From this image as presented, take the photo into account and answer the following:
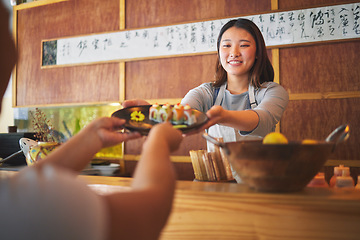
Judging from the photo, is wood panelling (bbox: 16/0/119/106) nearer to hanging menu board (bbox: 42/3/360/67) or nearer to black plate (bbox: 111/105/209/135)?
hanging menu board (bbox: 42/3/360/67)

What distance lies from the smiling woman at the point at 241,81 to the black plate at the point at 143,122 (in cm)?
44

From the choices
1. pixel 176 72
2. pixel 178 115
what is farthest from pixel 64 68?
pixel 178 115

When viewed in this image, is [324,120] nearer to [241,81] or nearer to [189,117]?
[241,81]

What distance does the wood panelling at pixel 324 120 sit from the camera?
9.48ft

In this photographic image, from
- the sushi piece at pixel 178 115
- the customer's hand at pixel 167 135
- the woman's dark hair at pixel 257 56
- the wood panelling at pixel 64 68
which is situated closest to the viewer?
the customer's hand at pixel 167 135

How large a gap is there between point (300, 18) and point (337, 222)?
2578mm

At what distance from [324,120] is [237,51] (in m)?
1.54

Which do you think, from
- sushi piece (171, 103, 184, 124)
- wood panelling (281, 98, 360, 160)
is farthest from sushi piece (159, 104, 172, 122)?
wood panelling (281, 98, 360, 160)

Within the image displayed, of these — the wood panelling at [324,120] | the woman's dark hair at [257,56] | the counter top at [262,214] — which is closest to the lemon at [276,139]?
the counter top at [262,214]

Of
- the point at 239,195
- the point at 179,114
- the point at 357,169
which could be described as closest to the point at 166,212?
the point at 239,195

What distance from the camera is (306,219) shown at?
855 mm

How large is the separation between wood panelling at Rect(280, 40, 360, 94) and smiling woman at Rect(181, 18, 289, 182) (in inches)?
46.9

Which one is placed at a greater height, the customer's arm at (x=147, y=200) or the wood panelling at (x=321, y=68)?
the wood panelling at (x=321, y=68)

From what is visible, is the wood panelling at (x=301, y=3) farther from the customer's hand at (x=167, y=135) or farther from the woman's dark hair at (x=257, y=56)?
the customer's hand at (x=167, y=135)
